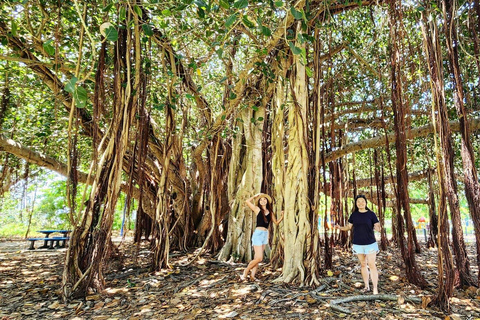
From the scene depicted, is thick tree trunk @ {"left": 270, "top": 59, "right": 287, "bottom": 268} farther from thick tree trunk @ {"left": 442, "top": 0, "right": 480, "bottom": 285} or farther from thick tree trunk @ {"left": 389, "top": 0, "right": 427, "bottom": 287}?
thick tree trunk @ {"left": 442, "top": 0, "right": 480, "bottom": 285}

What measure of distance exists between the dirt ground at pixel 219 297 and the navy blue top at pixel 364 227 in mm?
422

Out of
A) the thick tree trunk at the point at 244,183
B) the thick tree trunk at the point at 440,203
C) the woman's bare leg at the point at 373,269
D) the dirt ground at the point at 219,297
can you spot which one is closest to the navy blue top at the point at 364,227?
the woman's bare leg at the point at 373,269

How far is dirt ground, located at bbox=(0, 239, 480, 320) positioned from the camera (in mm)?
2084

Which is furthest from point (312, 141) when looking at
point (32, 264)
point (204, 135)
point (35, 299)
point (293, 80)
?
point (32, 264)

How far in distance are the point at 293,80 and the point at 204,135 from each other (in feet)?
4.79

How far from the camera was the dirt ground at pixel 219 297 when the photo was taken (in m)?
2.08

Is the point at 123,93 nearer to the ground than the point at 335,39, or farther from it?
nearer to the ground

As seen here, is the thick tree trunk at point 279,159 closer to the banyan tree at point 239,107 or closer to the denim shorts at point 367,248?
the banyan tree at point 239,107

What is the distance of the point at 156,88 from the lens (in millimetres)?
3801

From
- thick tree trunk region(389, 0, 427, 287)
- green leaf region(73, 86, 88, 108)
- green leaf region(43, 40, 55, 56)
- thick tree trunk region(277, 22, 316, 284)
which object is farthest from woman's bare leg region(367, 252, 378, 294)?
green leaf region(43, 40, 55, 56)

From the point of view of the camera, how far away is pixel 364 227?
265 cm

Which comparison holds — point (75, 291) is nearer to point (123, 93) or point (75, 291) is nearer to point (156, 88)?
point (123, 93)

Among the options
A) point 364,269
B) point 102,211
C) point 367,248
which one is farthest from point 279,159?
point 102,211

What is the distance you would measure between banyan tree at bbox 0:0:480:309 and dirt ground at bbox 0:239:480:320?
0.18 m
